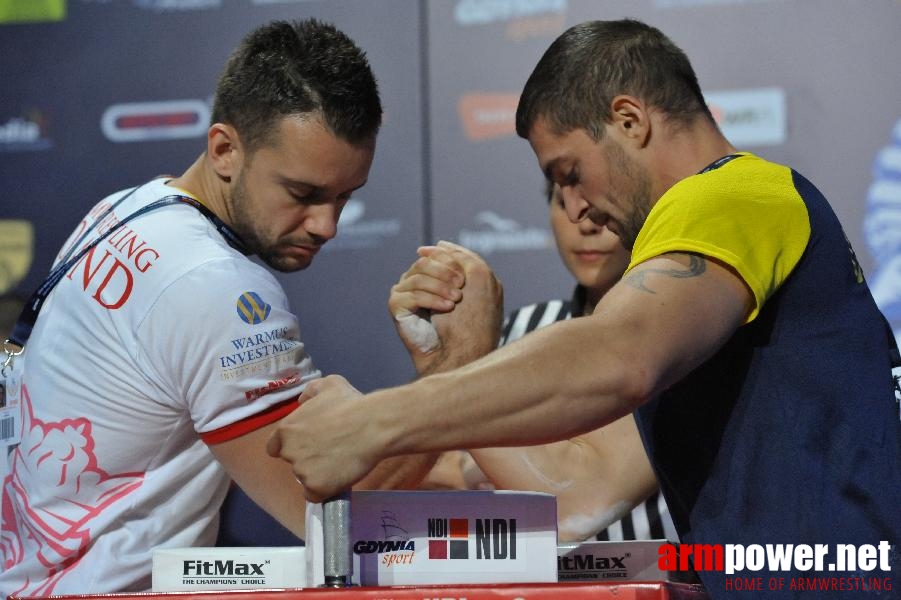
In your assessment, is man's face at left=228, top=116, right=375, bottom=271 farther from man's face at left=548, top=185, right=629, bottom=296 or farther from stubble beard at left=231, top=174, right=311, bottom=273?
man's face at left=548, top=185, right=629, bottom=296

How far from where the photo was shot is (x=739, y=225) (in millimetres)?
1256

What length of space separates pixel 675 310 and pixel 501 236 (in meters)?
1.83

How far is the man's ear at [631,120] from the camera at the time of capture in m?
1.62

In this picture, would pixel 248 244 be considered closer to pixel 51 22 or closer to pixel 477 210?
pixel 477 210

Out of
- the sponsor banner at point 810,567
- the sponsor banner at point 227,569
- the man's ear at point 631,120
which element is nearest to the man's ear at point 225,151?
the man's ear at point 631,120

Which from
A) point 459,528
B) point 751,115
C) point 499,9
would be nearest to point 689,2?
point 751,115

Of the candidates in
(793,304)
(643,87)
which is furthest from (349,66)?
(793,304)

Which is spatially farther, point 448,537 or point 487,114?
point 487,114

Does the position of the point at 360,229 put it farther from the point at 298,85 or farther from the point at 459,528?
the point at 459,528

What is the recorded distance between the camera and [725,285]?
1.21m

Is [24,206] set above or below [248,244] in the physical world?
above

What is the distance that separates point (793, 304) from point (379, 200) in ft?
6.01

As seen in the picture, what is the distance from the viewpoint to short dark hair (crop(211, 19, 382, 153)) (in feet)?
6.12

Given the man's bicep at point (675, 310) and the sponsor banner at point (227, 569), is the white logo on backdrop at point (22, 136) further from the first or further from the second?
the man's bicep at point (675, 310)
